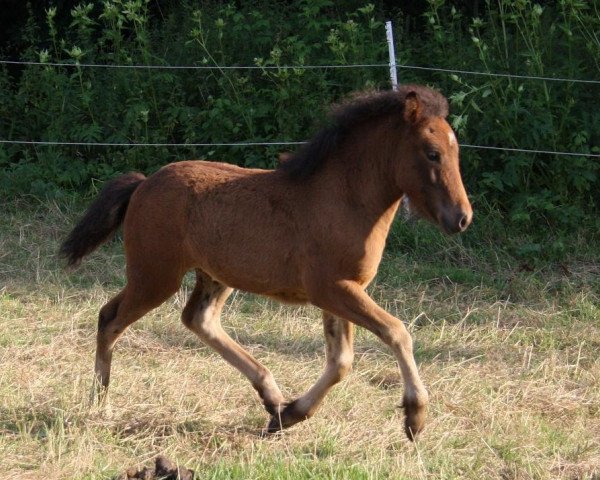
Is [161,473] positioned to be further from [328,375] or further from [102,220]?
[102,220]

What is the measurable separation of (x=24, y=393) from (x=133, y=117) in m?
5.26

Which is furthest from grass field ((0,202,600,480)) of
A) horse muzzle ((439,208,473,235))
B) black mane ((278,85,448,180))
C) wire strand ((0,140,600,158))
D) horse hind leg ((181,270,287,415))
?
black mane ((278,85,448,180))

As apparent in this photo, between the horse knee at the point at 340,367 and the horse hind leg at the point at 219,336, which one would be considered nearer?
the horse knee at the point at 340,367

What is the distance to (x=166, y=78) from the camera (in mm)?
11289

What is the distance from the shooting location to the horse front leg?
5523 mm

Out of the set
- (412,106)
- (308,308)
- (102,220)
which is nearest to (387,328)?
(412,106)

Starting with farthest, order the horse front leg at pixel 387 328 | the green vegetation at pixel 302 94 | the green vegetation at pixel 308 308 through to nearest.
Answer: the green vegetation at pixel 302 94, the green vegetation at pixel 308 308, the horse front leg at pixel 387 328

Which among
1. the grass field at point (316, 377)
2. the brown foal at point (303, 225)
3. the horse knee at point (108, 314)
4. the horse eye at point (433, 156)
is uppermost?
the horse eye at point (433, 156)

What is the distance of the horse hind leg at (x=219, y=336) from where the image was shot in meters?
6.16

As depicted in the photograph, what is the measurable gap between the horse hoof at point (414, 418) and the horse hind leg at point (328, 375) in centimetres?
58

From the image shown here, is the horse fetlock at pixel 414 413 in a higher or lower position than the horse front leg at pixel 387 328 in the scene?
lower

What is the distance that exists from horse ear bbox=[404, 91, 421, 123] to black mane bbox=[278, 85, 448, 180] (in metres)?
0.09

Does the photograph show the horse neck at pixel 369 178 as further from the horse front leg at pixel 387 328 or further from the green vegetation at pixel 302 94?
the green vegetation at pixel 302 94

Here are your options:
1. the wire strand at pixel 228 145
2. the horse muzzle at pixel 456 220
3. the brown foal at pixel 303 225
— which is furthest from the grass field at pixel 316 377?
the horse muzzle at pixel 456 220
